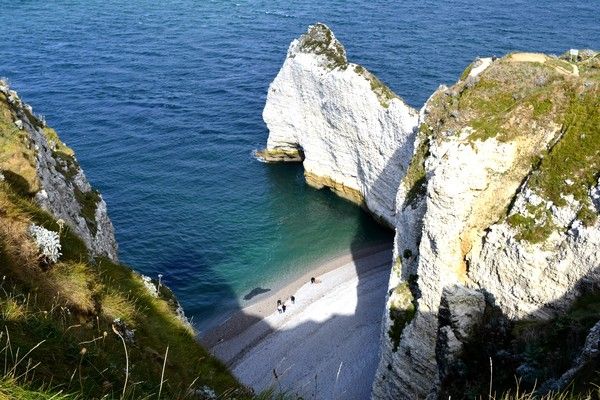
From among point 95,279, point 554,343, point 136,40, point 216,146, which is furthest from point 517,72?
point 136,40

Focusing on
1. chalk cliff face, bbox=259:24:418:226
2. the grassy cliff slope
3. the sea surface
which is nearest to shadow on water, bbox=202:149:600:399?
chalk cliff face, bbox=259:24:418:226

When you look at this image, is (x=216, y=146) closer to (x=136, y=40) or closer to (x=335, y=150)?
(x=335, y=150)

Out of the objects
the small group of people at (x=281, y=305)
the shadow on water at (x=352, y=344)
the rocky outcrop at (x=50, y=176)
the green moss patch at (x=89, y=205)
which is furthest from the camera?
the small group of people at (x=281, y=305)

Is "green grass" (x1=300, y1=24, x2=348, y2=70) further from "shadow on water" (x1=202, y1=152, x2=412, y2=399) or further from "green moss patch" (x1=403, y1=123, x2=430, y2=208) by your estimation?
"green moss patch" (x1=403, y1=123, x2=430, y2=208)

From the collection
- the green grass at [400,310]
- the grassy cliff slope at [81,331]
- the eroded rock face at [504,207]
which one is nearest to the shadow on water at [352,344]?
the eroded rock face at [504,207]

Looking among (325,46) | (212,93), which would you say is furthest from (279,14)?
(325,46)

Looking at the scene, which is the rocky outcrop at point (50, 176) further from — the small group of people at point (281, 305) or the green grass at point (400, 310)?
the small group of people at point (281, 305)
